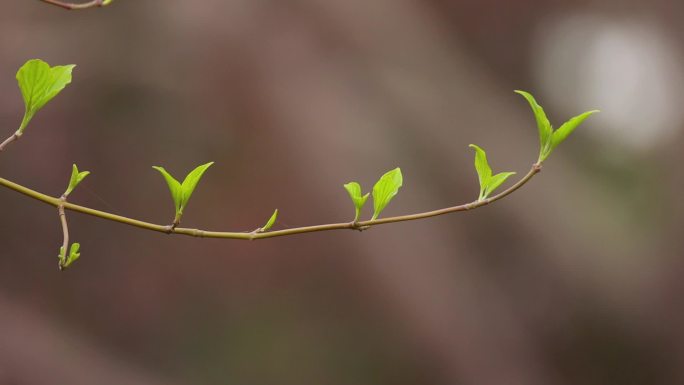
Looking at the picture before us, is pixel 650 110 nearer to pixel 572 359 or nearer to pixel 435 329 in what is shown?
pixel 572 359

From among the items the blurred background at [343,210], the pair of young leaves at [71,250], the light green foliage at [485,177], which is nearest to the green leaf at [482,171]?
the light green foliage at [485,177]

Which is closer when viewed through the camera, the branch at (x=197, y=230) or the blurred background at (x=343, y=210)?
the branch at (x=197, y=230)

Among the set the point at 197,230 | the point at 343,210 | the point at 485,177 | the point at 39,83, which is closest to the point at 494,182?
the point at 485,177

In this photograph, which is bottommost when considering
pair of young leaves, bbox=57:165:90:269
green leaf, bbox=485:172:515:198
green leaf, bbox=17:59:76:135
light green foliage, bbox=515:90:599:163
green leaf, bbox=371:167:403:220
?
green leaf, bbox=485:172:515:198

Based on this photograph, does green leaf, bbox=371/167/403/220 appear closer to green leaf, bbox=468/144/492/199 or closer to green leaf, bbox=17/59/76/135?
green leaf, bbox=468/144/492/199

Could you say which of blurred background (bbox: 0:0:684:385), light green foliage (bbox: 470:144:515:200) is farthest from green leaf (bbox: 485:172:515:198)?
blurred background (bbox: 0:0:684:385)

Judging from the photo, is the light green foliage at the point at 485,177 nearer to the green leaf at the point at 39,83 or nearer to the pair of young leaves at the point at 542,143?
the pair of young leaves at the point at 542,143
